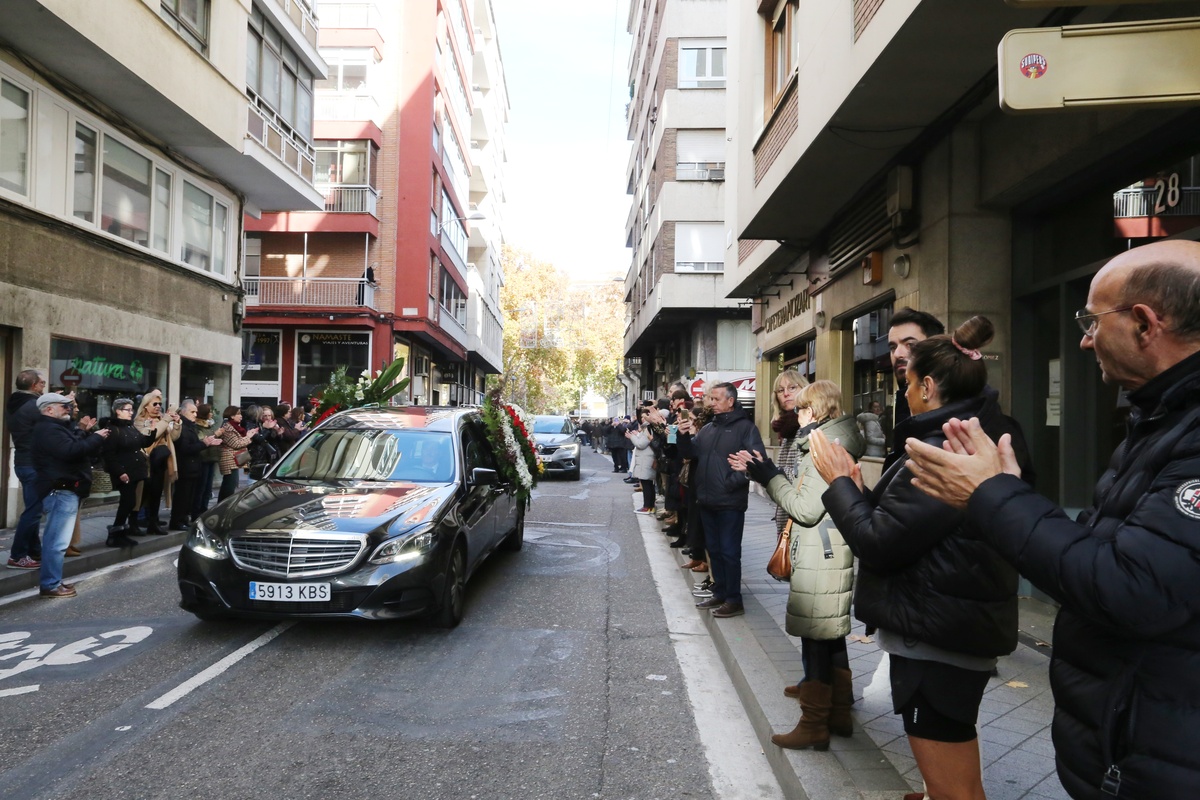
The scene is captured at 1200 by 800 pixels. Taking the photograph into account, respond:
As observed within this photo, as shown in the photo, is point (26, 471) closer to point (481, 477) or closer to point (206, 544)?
point (206, 544)

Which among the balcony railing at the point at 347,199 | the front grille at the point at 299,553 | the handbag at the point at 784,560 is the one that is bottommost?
the front grille at the point at 299,553

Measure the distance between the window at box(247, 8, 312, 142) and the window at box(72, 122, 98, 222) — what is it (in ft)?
17.0

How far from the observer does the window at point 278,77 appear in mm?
18047

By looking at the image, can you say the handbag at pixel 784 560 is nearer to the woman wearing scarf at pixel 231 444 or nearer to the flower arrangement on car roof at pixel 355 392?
the flower arrangement on car roof at pixel 355 392

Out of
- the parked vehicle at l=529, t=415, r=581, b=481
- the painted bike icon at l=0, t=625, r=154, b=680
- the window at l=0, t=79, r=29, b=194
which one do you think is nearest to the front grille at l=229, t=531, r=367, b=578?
the painted bike icon at l=0, t=625, r=154, b=680

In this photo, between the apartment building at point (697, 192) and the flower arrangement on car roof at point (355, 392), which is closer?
the flower arrangement on car roof at point (355, 392)

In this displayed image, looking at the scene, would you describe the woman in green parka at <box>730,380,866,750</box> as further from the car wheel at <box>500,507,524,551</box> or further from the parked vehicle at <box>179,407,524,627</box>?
the car wheel at <box>500,507,524,551</box>

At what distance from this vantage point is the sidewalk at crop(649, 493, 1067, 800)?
139 inches

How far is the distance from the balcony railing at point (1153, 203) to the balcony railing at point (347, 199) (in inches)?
1045

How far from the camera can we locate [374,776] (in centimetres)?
382

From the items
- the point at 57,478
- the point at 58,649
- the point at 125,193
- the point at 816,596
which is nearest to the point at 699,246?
the point at 125,193

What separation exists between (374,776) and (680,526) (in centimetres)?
752

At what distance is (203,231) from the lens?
56.7 feet

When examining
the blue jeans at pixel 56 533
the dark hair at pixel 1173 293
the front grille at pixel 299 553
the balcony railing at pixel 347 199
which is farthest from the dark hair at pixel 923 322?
Result: the balcony railing at pixel 347 199
